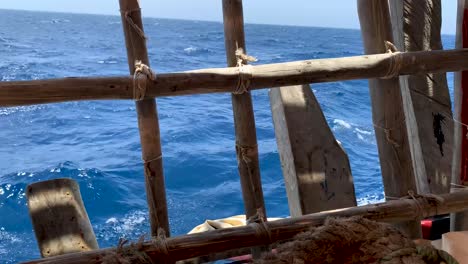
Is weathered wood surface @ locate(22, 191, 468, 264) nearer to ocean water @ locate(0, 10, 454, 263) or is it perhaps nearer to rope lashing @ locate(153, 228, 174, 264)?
rope lashing @ locate(153, 228, 174, 264)

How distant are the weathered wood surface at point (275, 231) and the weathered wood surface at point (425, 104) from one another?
461mm

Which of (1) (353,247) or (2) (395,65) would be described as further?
(2) (395,65)

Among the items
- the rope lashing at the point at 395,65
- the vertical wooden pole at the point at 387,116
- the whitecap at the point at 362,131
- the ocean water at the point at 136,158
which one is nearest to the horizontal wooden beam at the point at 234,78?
the rope lashing at the point at 395,65

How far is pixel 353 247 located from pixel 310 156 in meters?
0.88

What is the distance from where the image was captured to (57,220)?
1.54 m

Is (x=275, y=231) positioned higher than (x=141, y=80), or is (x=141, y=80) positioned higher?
(x=141, y=80)

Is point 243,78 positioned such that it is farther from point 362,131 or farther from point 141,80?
point 362,131

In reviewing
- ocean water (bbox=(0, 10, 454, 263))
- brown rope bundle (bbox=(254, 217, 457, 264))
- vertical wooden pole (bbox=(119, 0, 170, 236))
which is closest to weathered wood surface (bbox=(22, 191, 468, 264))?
vertical wooden pole (bbox=(119, 0, 170, 236))

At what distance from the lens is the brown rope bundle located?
907 mm

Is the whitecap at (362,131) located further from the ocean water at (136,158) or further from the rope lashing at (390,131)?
the rope lashing at (390,131)

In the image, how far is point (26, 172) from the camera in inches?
279

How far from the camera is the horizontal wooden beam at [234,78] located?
1378 mm

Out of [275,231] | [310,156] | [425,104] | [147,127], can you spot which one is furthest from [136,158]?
[275,231]

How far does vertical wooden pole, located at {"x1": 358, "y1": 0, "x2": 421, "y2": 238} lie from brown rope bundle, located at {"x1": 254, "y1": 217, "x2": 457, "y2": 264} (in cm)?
89
